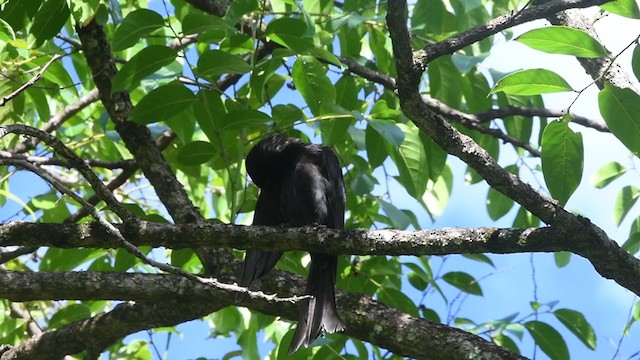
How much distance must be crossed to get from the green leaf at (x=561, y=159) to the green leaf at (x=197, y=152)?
1.19 m

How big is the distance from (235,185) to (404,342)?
83 cm

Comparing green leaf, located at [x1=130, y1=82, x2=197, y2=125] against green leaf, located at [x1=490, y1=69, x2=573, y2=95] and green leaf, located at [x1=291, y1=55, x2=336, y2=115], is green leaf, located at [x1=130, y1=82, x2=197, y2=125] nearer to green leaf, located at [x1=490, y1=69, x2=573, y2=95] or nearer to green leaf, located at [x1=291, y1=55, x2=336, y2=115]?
green leaf, located at [x1=291, y1=55, x2=336, y2=115]

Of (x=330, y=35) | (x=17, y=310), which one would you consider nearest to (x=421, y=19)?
(x=330, y=35)

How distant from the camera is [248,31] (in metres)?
3.65

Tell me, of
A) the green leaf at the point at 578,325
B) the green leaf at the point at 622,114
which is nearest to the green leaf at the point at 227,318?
the green leaf at the point at 578,325

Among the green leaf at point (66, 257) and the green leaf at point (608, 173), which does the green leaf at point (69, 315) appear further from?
the green leaf at point (608, 173)

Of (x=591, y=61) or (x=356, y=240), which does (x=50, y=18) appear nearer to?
(x=356, y=240)

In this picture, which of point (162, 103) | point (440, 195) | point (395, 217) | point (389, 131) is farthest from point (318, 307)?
point (440, 195)

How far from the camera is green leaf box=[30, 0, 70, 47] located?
8.63 ft

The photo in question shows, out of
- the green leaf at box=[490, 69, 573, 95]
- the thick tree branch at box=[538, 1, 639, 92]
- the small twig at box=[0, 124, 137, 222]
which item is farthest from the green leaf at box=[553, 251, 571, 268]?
the small twig at box=[0, 124, 137, 222]

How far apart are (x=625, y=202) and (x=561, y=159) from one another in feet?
4.54

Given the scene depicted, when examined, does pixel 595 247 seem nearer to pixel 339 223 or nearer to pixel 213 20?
pixel 339 223

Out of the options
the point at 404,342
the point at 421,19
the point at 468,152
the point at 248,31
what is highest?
the point at 248,31

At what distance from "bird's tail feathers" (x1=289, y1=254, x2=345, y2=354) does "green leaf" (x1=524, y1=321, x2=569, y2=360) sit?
78cm
